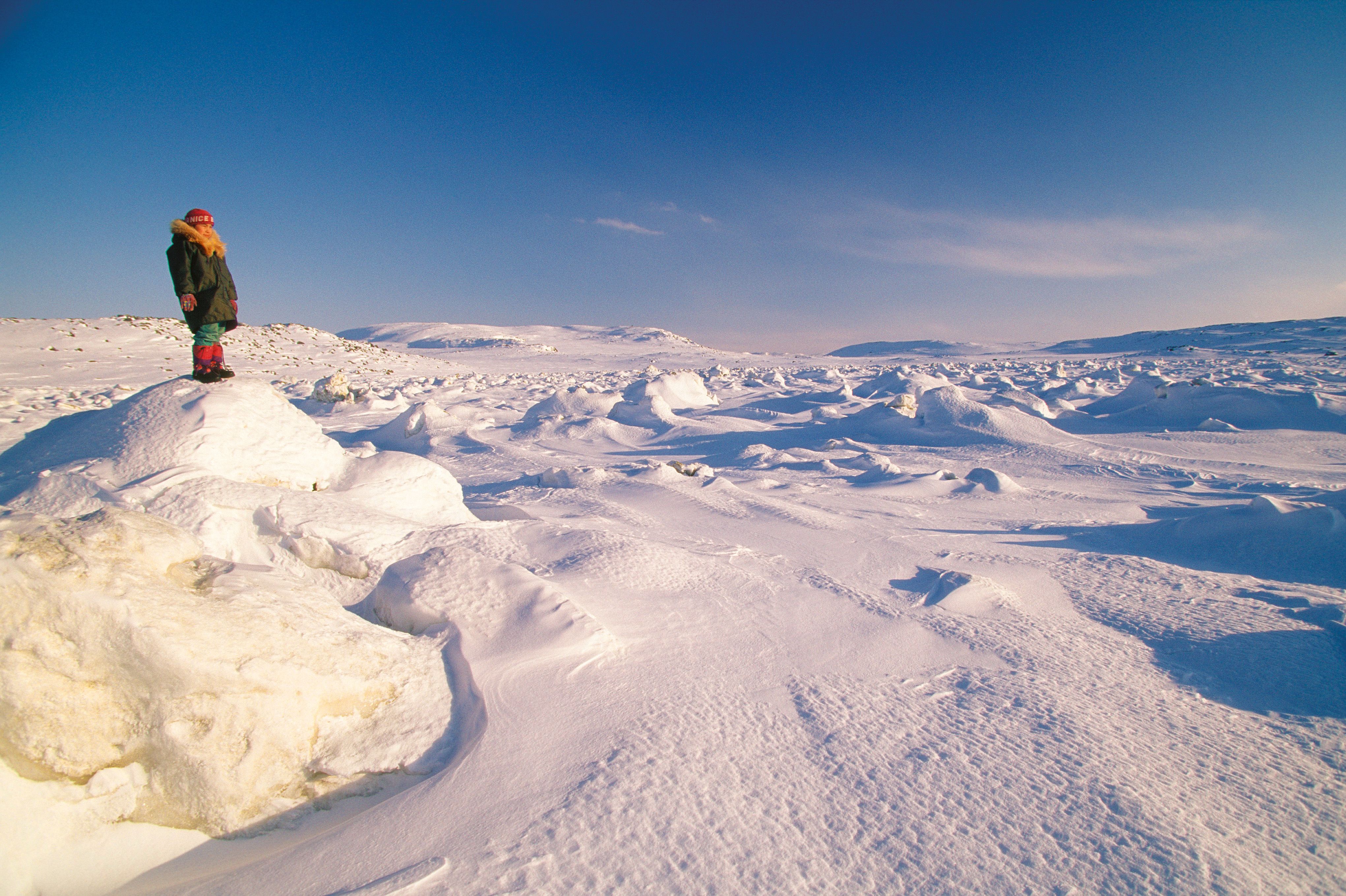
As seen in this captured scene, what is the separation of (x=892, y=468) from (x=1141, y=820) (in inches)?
154

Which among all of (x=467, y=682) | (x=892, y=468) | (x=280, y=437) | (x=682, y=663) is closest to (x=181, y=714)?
(x=467, y=682)

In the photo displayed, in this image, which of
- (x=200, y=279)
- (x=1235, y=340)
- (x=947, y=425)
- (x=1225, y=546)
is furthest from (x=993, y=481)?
(x=1235, y=340)

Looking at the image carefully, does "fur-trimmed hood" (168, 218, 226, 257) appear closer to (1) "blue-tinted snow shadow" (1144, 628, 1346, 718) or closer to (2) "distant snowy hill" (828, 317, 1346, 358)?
(1) "blue-tinted snow shadow" (1144, 628, 1346, 718)

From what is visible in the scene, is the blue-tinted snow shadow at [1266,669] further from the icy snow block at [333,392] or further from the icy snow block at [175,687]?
the icy snow block at [333,392]

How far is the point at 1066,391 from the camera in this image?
9.76 meters

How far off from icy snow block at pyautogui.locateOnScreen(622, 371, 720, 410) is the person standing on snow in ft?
21.4

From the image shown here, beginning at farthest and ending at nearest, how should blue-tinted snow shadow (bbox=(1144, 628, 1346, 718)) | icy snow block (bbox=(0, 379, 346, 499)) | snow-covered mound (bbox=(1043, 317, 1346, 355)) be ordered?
snow-covered mound (bbox=(1043, 317, 1346, 355))
icy snow block (bbox=(0, 379, 346, 499))
blue-tinted snow shadow (bbox=(1144, 628, 1346, 718))

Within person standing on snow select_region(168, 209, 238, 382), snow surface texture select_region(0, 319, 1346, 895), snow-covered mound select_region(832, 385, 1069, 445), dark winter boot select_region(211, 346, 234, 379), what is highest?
person standing on snow select_region(168, 209, 238, 382)

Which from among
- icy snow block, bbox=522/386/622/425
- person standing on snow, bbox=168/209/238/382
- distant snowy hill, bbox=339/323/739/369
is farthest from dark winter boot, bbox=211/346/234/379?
distant snowy hill, bbox=339/323/739/369

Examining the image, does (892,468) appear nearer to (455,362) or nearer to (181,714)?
(181,714)

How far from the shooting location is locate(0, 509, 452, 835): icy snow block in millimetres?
1189

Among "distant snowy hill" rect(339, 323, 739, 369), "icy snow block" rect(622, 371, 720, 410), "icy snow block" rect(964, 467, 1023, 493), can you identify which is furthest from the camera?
"distant snowy hill" rect(339, 323, 739, 369)

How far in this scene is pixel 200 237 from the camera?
310cm

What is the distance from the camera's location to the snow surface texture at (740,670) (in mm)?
1153
